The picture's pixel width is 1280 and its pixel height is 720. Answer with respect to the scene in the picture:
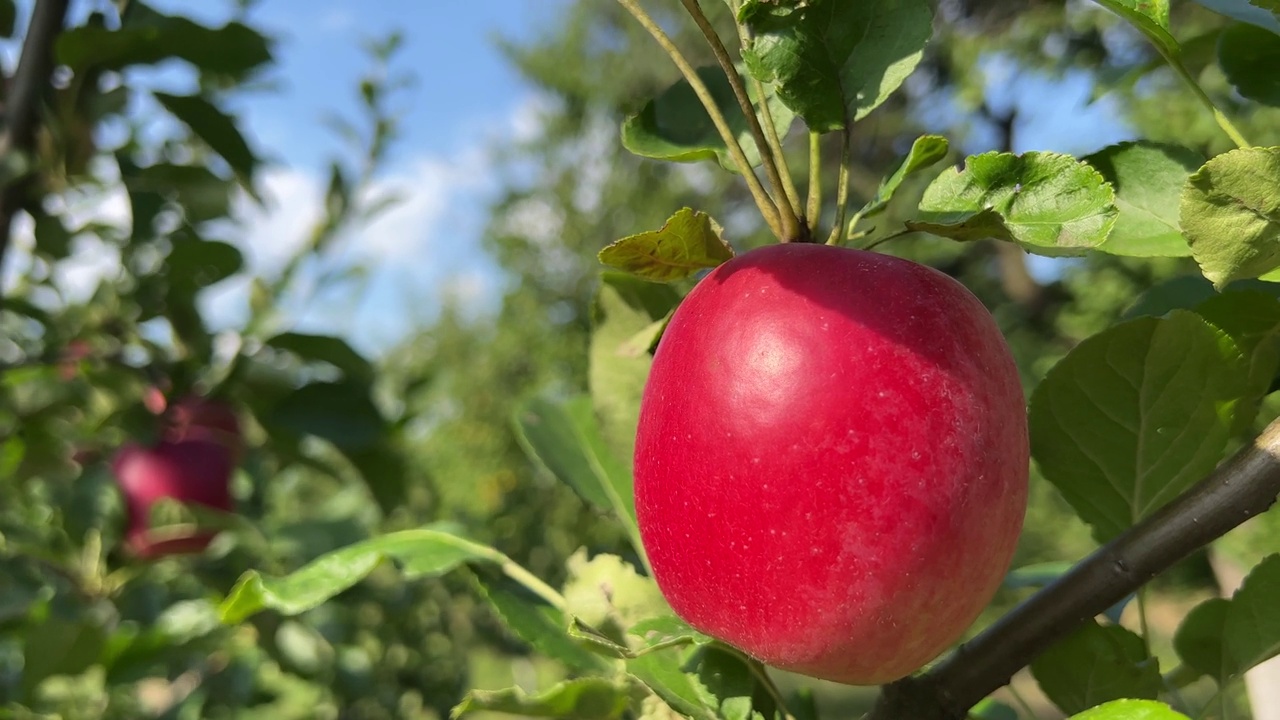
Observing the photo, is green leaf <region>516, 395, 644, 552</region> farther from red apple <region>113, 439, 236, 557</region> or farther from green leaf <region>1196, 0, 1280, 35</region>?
red apple <region>113, 439, 236, 557</region>

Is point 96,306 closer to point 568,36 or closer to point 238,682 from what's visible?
point 238,682

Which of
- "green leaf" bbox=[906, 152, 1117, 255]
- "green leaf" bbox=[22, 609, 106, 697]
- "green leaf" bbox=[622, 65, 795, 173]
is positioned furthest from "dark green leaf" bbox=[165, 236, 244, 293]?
"green leaf" bbox=[906, 152, 1117, 255]

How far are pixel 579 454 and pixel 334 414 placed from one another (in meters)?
0.44

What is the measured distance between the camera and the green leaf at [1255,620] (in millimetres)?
332

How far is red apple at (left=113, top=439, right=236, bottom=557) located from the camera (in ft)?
3.06

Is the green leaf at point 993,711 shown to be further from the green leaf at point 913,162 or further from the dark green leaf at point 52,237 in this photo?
the dark green leaf at point 52,237

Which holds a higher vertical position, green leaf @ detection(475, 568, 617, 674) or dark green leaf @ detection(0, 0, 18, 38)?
dark green leaf @ detection(0, 0, 18, 38)

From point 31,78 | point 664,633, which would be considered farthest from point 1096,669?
point 31,78

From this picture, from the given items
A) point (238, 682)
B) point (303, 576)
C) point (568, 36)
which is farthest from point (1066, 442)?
point (568, 36)

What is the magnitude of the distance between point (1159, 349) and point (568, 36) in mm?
6874

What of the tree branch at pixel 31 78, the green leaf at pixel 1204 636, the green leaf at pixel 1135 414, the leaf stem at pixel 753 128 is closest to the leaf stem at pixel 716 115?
Result: the leaf stem at pixel 753 128

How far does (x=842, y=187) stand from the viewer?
0.30m

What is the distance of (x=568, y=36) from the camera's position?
6.77 meters

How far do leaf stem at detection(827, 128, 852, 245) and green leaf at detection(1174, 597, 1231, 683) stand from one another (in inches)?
8.1
